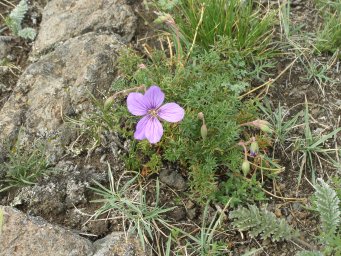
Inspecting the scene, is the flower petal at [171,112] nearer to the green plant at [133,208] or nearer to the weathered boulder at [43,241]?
the green plant at [133,208]

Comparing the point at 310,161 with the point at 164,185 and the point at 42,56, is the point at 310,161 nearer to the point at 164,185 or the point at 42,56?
the point at 164,185

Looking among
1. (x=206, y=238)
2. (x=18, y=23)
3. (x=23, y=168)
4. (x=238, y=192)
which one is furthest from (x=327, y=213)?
(x=18, y=23)

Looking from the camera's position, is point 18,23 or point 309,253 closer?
point 309,253

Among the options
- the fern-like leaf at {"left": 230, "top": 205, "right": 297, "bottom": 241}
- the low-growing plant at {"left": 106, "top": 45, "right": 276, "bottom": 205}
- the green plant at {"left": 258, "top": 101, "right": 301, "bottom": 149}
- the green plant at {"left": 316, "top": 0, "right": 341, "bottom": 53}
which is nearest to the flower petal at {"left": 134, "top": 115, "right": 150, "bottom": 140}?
the low-growing plant at {"left": 106, "top": 45, "right": 276, "bottom": 205}

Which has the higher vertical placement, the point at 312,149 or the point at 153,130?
the point at 153,130

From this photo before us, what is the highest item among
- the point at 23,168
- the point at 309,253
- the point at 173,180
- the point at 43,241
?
the point at 23,168

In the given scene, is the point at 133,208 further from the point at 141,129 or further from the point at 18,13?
the point at 18,13
